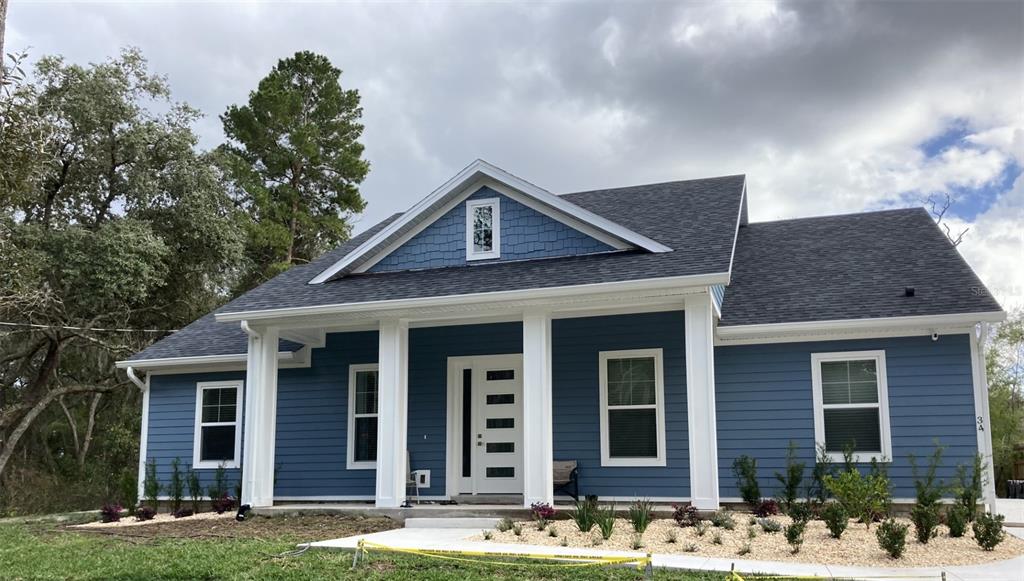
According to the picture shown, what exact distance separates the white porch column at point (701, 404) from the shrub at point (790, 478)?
5.37 ft

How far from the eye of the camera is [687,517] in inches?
399

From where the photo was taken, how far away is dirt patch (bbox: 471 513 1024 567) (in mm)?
8109

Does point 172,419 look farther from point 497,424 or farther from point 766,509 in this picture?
point 766,509

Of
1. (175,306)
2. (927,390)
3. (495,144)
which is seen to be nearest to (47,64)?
(175,306)

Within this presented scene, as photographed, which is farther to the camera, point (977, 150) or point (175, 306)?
point (175, 306)

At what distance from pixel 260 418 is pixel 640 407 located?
221 inches

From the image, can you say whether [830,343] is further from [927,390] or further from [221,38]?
[221,38]

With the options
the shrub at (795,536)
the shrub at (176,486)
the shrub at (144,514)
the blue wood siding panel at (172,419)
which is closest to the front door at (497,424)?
the blue wood siding panel at (172,419)

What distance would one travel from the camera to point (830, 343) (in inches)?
484

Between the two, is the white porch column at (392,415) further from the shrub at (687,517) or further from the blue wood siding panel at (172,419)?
the blue wood siding panel at (172,419)

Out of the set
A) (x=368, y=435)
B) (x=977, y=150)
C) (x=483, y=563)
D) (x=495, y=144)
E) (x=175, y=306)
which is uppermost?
(x=495, y=144)

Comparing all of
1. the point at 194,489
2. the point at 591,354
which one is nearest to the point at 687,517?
the point at 591,354

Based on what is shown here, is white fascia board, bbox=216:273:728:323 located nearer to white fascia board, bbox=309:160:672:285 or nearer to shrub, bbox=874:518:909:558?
white fascia board, bbox=309:160:672:285

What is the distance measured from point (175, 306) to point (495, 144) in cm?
1016
